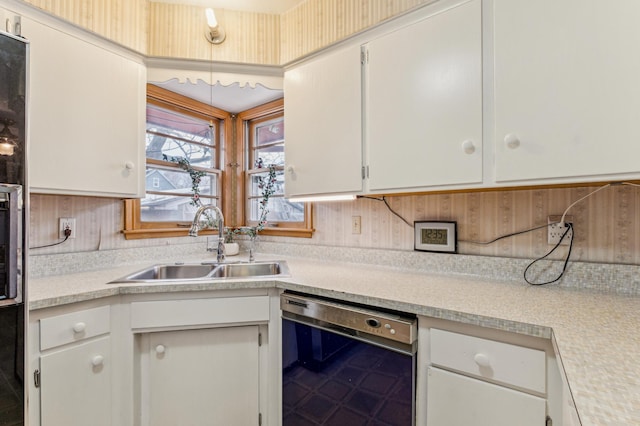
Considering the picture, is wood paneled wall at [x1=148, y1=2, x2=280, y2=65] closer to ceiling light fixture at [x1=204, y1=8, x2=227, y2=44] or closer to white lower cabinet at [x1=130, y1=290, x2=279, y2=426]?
ceiling light fixture at [x1=204, y1=8, x2=227, y2=44]

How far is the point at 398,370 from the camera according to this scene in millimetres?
1064

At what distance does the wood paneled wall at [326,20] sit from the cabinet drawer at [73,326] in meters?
1.66

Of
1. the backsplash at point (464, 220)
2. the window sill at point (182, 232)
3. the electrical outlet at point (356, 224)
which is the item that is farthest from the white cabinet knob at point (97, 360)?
the electrical outlet at point (356, 224)

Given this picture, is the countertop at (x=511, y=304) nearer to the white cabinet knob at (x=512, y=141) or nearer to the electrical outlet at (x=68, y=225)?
the electrical outlet at (x=68, y=225)

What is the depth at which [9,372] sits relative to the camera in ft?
3.07

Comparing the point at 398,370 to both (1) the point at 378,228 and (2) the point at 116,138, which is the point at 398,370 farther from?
(2) the point at 116,138

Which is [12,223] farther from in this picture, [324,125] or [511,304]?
[511,304]

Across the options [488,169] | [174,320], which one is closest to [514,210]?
[488,169]

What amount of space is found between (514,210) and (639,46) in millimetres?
704

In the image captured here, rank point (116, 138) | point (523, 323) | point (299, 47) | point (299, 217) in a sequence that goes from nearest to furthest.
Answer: point (523, 323) < point (116, 138) < point (299, 47) < point (299, 217)

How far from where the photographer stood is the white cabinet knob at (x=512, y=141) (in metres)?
1.12

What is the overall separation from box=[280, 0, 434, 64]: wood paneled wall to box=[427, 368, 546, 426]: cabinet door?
5.01ft

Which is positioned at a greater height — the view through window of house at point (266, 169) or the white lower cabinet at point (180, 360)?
the view through window of house at point (266, 169)

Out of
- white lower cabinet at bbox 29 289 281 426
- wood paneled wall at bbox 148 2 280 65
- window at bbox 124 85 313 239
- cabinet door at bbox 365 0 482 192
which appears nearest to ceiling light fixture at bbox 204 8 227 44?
wood paneled wall at bbox 148 2 280 65
